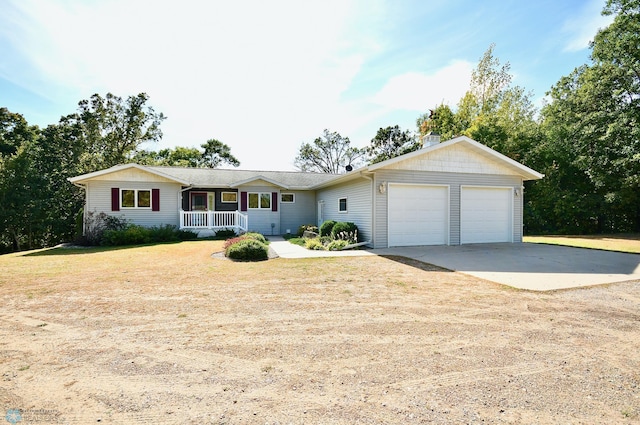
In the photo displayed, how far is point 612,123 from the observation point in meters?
18.9

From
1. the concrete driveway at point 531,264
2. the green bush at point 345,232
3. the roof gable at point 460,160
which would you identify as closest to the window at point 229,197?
the green bush at point 345,232

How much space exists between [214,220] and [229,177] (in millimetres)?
3901

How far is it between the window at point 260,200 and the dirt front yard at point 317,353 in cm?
1236

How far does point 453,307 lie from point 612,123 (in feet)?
70.2

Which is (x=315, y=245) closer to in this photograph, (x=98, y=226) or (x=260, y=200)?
(x=260, y=200)

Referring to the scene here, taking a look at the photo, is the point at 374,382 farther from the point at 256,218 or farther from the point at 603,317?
the point at 256,218

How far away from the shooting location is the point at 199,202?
19.0 meters

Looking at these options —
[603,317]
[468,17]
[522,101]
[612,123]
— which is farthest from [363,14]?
[522,101]

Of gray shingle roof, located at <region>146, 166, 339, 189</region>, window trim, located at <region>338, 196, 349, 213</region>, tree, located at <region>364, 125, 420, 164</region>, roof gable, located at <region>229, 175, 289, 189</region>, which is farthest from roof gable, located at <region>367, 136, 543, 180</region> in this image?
tree, located at <region>364, 125, 420, 164</region>

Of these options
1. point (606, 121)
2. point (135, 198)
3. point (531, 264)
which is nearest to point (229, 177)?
point (135, 198)

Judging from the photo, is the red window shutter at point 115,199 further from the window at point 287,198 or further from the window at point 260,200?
the window at point 287,198

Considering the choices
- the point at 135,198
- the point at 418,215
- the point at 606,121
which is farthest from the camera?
the point at 606,121

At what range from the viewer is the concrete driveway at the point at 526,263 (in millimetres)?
6879

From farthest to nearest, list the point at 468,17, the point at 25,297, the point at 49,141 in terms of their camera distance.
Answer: the point at 49,141 → the point at 468,17 → the point at 25,297
